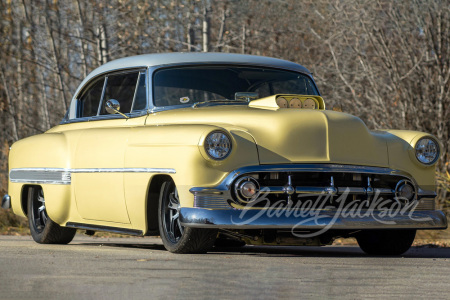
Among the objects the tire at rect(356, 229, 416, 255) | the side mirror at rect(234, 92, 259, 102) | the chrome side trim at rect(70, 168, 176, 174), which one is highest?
the side mirror at rect(234, 92, 259, 102)

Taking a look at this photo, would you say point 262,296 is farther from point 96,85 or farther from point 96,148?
point 96,85

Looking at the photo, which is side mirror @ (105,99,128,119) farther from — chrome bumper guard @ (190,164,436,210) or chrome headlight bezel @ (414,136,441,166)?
chrome headlight bezel @ (414,136,441,166)

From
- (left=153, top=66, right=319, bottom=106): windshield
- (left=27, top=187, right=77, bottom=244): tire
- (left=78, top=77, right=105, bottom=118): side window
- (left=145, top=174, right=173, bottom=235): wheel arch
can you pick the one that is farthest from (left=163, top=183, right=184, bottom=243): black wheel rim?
(left=27, top=187, right=77, bottom=244): tire

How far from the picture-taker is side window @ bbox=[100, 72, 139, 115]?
903 cm

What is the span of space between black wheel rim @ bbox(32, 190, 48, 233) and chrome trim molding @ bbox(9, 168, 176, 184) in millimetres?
193

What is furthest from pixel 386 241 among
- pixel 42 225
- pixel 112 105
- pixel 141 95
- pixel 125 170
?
pixel 42 225

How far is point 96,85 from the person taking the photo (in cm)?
986

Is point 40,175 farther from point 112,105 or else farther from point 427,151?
point 427,151

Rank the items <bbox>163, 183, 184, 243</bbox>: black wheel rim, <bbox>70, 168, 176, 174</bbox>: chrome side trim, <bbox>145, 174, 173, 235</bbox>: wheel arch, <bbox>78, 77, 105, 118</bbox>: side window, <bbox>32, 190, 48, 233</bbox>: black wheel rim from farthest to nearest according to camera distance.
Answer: <bbox>32, 190, 48, 233</bbox>: black wheel rim < <bbox>78, 77, 105, 118</bbox>: side window < <bbox>145, 174, 173, 235</bbox>: wheel arch < <bbox>163, 183, 184, 243</bbox>: black wheel rim < <bbox>70, 168, 176, 174</bbox>: chrome side trim

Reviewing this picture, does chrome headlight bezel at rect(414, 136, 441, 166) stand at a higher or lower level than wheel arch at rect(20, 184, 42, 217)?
higher

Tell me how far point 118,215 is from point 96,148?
0.68 metres

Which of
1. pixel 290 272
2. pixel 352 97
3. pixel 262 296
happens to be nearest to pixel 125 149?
pixel 290 272

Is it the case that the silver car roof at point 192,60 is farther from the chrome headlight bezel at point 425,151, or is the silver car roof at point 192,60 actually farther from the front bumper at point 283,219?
the front bumper at point 283,219

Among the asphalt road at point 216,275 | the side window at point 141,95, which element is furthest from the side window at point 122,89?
the asphalt road at point 216,275
